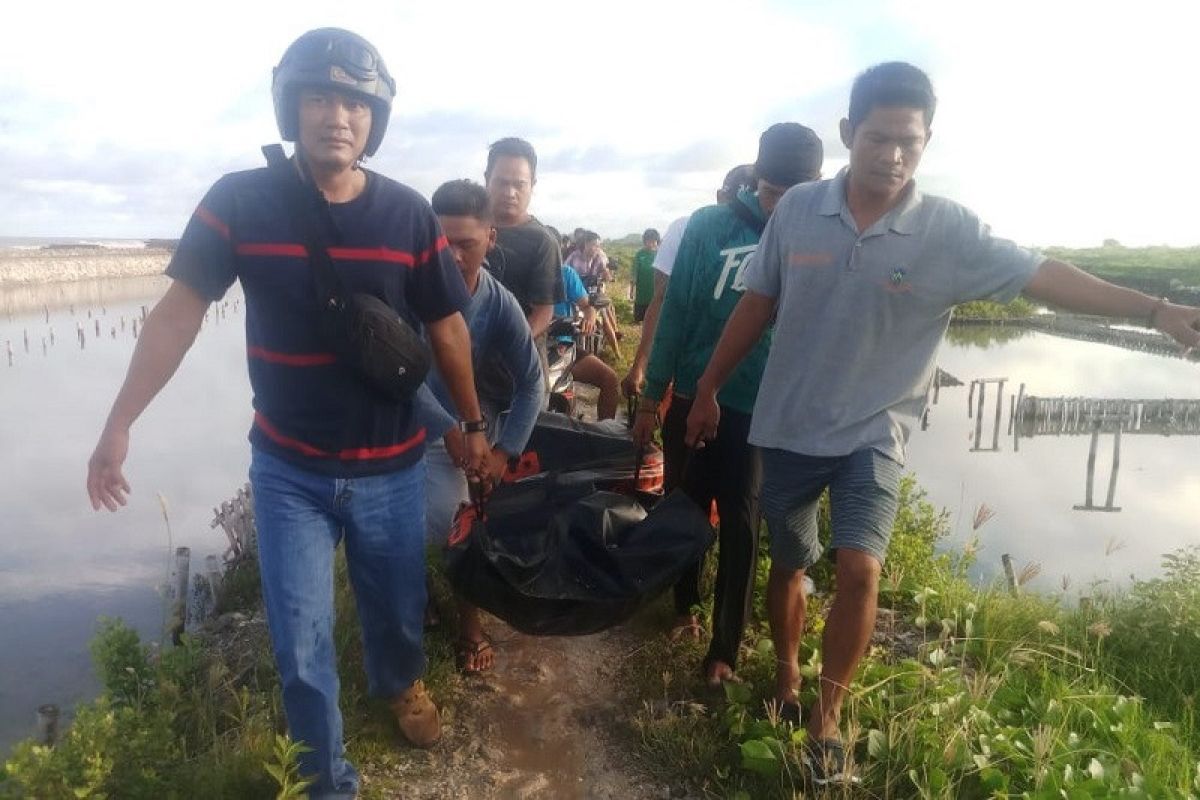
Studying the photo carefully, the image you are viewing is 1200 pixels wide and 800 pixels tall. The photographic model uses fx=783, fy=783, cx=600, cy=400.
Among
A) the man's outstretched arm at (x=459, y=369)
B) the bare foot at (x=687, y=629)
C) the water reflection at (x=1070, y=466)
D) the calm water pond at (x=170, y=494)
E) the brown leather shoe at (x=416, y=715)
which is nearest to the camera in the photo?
the man's outstretched arm at (x=459, y=369)

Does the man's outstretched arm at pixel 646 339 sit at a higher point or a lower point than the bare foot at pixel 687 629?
higher

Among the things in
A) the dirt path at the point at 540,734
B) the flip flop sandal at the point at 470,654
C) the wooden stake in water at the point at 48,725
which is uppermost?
the flip flop sandal at the point at 470,654

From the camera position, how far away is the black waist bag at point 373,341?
6.80 feet

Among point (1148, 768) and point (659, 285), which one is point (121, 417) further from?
point (1148, 768)

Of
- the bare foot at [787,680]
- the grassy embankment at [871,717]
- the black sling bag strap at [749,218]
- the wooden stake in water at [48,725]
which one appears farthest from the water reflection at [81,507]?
the black sling bag strap at [749,218]

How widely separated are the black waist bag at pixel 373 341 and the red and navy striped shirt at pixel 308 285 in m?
0.05

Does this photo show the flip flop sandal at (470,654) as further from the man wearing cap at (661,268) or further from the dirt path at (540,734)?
the man wearing cap at (661,268)

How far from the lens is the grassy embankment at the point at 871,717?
236 cm

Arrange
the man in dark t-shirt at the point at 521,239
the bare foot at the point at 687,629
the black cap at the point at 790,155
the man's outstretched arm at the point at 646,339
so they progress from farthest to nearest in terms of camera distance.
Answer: the man in dark t-shirt at the point at 521,239 → the man's outstretched arm at the point at 646,339 → the bare foot at the point at 687,629 → the black cap at the point at 790,155

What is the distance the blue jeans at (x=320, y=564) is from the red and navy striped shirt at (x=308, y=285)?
79 mm

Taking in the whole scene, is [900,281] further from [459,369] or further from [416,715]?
[416,715]

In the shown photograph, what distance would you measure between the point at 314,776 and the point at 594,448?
1721 mm

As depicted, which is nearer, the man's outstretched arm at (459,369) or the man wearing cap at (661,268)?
the man's outstretched arm at (459,369)

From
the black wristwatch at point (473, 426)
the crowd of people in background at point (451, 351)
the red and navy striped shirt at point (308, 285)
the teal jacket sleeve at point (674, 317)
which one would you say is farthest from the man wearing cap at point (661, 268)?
the red and navy striped shirt at point (308, 285)
